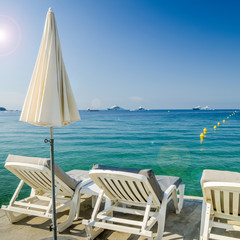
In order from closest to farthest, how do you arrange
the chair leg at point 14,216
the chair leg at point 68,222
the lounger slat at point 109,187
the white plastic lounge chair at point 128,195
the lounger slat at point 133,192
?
the white plastic lounge chair at point 128,195, the lounger slat at point 133,192, the lounger slat at point 109,187, the chair leg at point 68,222, the chair leg at point 14,216

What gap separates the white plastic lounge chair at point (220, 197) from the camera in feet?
8.23

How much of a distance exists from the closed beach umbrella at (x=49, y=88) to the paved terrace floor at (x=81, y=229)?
53.2 inches

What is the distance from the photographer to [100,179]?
123 inches

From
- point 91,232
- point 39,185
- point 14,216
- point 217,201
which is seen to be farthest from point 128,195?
point 14,216

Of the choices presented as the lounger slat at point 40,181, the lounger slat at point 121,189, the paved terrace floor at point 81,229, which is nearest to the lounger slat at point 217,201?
the paved terrace floor at point 81,229

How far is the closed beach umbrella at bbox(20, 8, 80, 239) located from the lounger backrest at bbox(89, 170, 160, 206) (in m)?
0.76

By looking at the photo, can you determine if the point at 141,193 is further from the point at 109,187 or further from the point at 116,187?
the point at 109,187

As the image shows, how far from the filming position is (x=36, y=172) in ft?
10.8

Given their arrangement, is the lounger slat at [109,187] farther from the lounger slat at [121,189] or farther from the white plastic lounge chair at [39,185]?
the white plastic lounge chair at [39,185]

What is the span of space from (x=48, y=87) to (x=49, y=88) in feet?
0.05

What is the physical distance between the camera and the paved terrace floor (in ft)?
10.3

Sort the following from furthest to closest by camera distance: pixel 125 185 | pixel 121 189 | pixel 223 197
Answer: pixel 121 189
pixel 125 185
pixel 223 197

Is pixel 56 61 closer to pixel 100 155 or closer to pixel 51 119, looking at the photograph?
pixel 51 119

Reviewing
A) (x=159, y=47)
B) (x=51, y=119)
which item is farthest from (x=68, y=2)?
(x=159, y=47)
